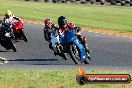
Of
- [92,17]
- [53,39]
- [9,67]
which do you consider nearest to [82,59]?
[53,39]

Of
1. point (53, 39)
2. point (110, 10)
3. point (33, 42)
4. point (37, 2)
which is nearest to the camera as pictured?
point (53, 39)

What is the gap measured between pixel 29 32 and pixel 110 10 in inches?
598

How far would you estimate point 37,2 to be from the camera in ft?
146

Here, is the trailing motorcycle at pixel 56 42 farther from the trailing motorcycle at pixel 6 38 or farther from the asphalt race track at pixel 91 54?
the trailing motorcycle at pixel 6 38

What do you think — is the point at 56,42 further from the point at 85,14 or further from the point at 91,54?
the point at 85,14

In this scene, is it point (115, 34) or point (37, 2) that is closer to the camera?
point (115, 34)

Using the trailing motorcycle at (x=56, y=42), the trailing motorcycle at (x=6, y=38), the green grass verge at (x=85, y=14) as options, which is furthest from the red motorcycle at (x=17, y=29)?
the green grass verge at (x=85, y=14)

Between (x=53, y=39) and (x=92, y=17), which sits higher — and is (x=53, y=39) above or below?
above

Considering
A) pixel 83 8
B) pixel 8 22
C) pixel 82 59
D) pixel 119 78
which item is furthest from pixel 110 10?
pixel 119 78

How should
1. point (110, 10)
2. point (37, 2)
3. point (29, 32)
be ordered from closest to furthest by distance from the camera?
point (29, 32), point (110, 10), point (37, 2)

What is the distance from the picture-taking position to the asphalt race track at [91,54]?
650 inches

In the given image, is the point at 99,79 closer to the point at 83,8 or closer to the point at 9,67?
the point at 9,67

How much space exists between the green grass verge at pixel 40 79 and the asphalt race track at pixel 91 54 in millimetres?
2323

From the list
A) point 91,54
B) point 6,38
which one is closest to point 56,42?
point 6,38
